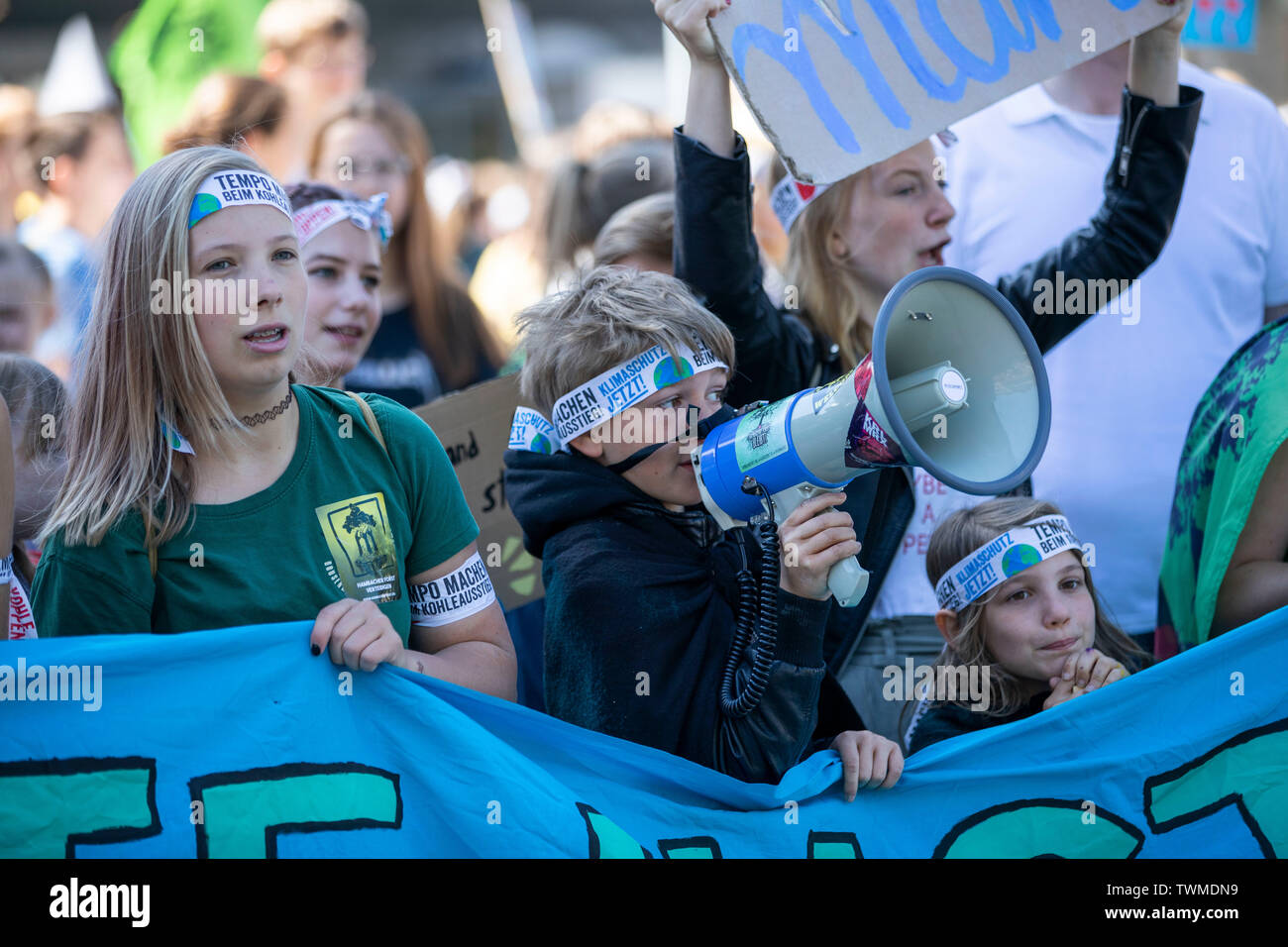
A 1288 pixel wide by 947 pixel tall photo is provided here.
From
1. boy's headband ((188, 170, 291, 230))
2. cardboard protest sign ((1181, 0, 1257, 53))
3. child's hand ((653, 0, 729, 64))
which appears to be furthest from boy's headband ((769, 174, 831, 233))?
cardboard protest sign ((1181, 0, 1257, 53))

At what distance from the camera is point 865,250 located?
3.61 meters

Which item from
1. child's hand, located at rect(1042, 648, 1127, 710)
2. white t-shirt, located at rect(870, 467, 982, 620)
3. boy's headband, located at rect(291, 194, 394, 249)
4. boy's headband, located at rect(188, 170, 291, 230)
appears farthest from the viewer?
boy's headband, located at rect(291, 194, 394, 249)

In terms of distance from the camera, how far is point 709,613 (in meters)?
2.78

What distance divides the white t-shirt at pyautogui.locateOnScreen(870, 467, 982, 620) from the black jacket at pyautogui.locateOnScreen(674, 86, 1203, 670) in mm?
103

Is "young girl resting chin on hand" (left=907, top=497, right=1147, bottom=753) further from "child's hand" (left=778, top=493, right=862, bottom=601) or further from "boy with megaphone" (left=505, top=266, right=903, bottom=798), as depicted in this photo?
"child's hand" (left=778, top=493, right=862, bottom=601)

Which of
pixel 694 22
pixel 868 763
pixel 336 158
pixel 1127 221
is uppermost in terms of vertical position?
pixel 336 158

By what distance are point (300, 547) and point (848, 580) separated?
37.4 inches

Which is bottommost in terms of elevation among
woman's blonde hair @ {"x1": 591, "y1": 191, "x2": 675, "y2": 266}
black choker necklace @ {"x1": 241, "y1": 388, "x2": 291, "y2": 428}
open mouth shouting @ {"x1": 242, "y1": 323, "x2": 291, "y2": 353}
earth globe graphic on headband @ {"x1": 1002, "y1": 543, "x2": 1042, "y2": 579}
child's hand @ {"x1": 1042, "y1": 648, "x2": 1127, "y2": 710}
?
child's hand @ {"x1": 1042, "y1": 648, "x2": 1127, "y2": 710}

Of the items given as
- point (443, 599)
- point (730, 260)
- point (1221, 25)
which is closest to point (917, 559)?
point (730, 260)

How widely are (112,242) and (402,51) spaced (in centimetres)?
1750

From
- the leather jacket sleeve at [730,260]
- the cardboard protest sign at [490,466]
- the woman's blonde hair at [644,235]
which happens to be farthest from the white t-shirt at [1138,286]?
the cardboard protest sign at [490,466]

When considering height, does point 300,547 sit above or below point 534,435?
below

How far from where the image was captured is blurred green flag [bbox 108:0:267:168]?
6355mm

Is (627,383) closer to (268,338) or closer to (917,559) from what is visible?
(268,338)
